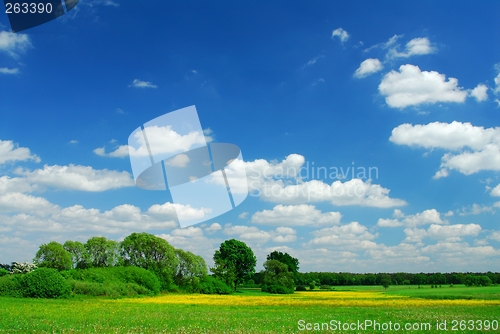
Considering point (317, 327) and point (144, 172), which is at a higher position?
point (144, 172)

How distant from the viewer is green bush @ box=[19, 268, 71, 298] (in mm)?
42250

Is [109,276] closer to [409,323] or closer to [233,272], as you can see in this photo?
[233,272]

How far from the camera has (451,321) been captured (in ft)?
73.7

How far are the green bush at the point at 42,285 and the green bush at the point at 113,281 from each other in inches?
118

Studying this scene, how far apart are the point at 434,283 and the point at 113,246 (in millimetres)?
73373

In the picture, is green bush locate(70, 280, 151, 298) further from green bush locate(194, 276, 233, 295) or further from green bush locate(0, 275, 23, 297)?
green bush locate(194, 276, 233, 295)

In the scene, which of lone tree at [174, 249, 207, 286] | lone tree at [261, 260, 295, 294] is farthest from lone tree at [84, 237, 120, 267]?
lone tree at [261, 260, 295, 294]

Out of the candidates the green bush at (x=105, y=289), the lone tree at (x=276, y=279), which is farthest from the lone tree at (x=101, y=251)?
the lone tree at (x=276, y=279)

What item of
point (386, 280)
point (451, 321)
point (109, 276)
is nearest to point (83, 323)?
point (451, 321)

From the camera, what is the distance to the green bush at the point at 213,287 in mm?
70644

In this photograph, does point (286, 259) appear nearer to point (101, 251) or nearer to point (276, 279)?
point (276, 279)

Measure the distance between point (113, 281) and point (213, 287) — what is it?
73.0ft

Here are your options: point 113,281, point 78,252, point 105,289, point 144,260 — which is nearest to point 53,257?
point 78,252

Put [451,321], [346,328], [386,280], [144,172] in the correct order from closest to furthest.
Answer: [346,328] → [144,172] → [451,321] → [386,280]
